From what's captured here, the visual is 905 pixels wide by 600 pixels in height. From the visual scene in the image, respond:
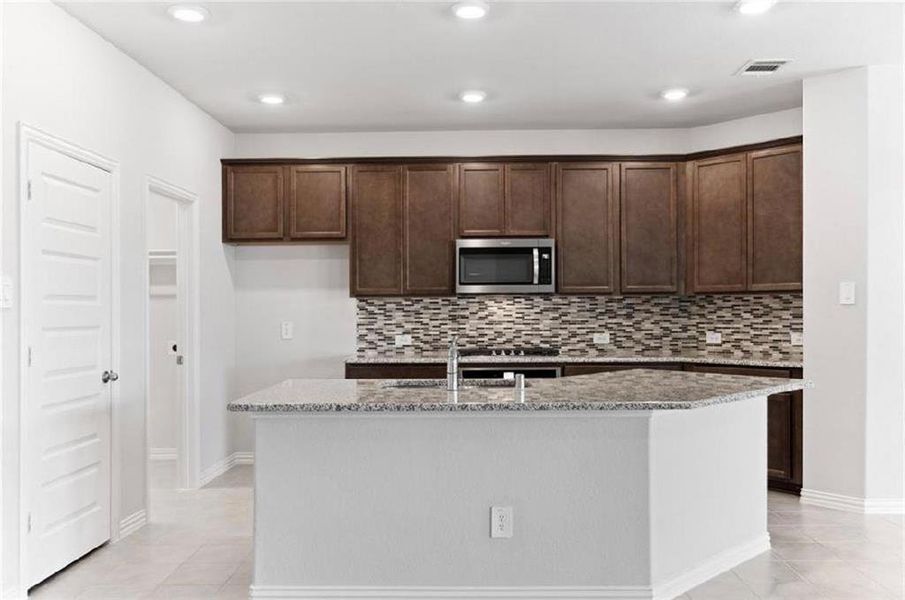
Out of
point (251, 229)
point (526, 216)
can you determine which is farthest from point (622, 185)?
point (251, 229)

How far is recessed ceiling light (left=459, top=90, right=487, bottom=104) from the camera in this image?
5121 mm

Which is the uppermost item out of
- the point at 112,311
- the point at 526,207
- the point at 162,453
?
the point at 526,207

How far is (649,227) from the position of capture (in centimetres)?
600

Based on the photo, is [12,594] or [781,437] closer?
[12,594]

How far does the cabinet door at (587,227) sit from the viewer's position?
19.7ft

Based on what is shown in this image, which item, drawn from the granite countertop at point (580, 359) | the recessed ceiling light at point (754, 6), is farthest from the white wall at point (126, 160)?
the recessed ceiling light at point (754, 6)

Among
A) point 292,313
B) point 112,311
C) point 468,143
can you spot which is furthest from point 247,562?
point 468,143

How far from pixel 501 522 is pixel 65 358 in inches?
84.3

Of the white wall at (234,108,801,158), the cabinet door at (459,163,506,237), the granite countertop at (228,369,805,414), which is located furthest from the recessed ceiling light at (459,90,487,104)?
the granite countertop at (228,369,805,414)

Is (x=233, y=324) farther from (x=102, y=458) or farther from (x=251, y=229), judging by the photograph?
(x=102, y=458)

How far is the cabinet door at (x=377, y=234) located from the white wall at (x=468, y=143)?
31cm

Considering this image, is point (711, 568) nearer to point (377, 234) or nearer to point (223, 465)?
point (377, 234)

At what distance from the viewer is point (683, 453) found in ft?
11.2

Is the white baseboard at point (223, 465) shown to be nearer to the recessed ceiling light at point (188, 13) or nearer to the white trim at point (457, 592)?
the white trim at point (457, 592)
